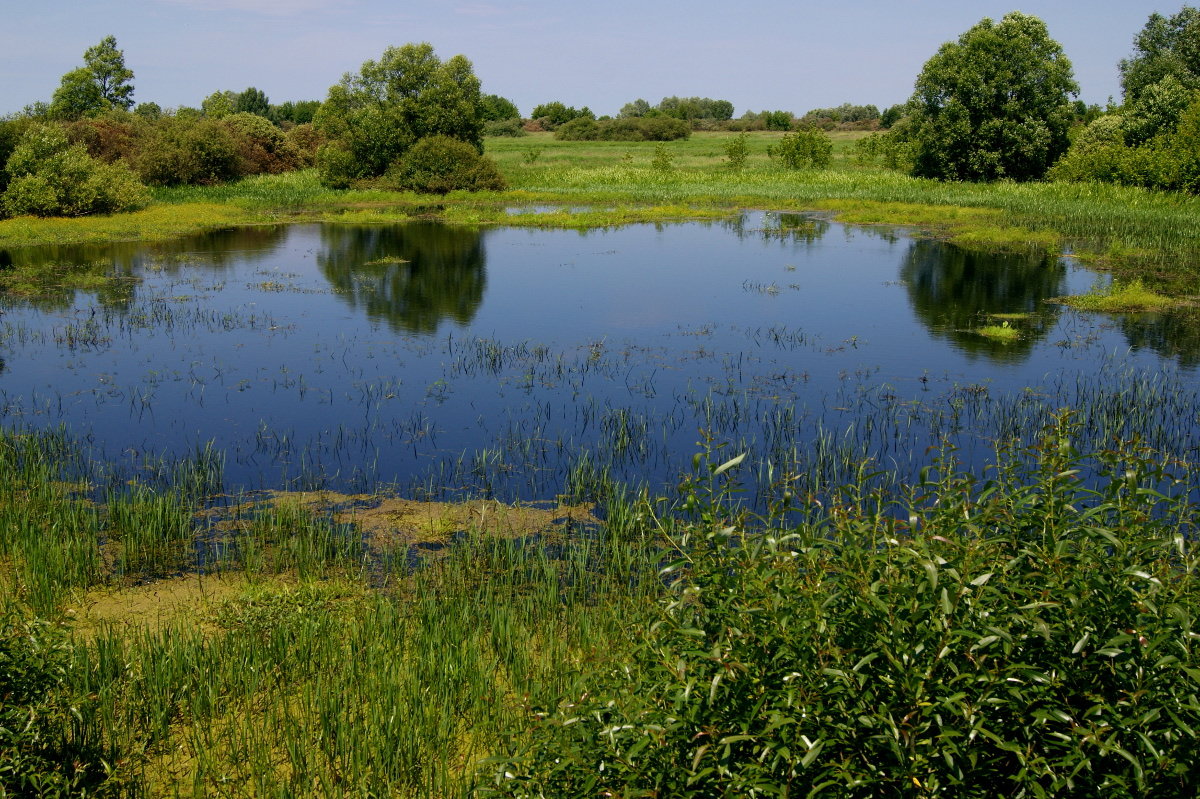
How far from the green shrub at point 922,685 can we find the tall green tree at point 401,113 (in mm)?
48776

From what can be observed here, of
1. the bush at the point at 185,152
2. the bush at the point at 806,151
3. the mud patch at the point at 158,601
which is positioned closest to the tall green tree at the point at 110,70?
the bush at the point at 185,152

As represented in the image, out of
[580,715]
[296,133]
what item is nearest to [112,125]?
[296,133]

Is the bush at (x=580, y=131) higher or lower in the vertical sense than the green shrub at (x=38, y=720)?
higher

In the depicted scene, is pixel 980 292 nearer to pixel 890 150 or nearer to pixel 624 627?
pixel 624 627

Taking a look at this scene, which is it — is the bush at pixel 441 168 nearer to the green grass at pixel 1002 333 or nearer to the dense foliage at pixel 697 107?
the green grass at pixel 1002 333

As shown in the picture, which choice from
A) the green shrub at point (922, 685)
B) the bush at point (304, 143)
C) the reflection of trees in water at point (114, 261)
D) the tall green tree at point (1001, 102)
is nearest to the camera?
the green shrub at point (922, 685)

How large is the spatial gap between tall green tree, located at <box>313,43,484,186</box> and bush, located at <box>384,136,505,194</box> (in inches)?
85.4

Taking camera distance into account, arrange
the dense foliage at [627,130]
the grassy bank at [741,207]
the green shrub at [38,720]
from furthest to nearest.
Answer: the dense foliage at [627,130] < the grassy bank at [741,207] < the green shrub at [38,720]

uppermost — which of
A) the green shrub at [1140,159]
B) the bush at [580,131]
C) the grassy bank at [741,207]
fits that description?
the bush at [580,131]

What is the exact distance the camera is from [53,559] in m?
7.20

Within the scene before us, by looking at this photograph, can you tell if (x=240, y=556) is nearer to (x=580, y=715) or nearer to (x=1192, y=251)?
(x=580, y=715)

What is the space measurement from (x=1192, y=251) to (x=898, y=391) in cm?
1723

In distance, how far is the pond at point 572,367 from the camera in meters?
10.7

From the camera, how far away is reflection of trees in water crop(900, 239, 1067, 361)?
16.8 meters
